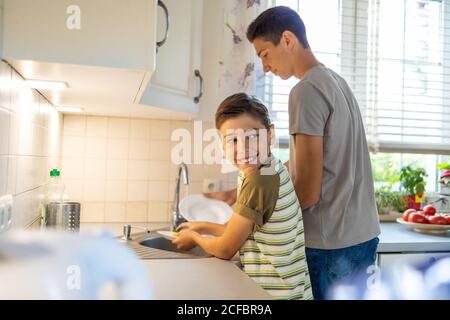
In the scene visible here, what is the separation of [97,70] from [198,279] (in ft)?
1.41

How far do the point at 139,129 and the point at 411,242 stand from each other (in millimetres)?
1135

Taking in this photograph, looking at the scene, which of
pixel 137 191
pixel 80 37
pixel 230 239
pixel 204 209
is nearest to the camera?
pixel 80 37

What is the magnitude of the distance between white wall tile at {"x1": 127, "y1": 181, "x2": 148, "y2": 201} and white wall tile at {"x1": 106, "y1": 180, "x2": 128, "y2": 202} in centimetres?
2

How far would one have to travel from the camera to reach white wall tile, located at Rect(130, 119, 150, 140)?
1.61 m

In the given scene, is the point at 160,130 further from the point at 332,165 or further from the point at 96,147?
the point at 332,165

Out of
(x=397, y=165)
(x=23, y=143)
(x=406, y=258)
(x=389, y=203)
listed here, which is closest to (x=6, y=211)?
(x=23, y=143)

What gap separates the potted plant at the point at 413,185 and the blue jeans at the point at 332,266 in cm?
110

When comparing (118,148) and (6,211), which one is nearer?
(6,211)

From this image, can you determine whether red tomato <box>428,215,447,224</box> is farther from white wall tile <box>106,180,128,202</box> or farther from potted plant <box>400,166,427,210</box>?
white wall tile <box>106,180,128,202</box>

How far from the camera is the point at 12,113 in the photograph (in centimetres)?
74

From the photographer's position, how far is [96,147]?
1.57 meters

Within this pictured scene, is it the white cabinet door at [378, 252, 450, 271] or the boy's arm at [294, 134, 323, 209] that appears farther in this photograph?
the white cabinet door at [378, 252, 450, 271]

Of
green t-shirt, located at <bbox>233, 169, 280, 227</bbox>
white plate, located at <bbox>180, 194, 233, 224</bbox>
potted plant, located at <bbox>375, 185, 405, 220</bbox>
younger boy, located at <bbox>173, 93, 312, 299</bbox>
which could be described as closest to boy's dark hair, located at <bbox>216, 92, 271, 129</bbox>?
younger boy, located at <bbox>173, 93, 312, 299</bbox>

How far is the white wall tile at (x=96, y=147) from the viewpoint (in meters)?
1.56
